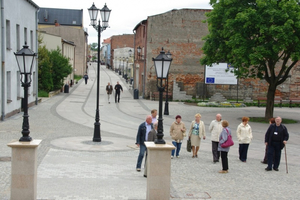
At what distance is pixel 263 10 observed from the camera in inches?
850

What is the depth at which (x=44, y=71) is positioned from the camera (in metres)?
36.2

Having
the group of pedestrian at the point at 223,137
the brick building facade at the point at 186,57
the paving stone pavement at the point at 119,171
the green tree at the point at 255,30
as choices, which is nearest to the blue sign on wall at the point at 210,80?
the brick building facade at the point at 186,57

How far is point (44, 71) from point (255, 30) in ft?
67.0

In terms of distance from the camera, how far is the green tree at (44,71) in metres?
35.4

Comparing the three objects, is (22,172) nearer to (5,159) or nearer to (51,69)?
(5,159)

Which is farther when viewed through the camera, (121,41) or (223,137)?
(121,41)

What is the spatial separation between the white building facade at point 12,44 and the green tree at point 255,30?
11.1 meters

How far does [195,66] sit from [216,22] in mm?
16120

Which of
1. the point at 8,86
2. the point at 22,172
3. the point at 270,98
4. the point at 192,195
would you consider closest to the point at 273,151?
the point at 192,195

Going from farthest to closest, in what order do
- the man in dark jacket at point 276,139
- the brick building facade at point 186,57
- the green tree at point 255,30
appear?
the brick building facade at point 186,57 → the green tree at point 255,30 → the man in dark jacket at point 276,139

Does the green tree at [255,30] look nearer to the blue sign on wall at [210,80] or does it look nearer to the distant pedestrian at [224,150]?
the distant pedestrian at [224,150]

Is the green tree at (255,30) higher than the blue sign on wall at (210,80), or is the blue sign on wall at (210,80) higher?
the green tree at (255,30)

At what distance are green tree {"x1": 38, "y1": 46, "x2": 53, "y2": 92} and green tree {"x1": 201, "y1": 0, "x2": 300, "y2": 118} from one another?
16960 mm

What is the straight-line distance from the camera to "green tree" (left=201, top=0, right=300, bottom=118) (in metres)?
21.1
